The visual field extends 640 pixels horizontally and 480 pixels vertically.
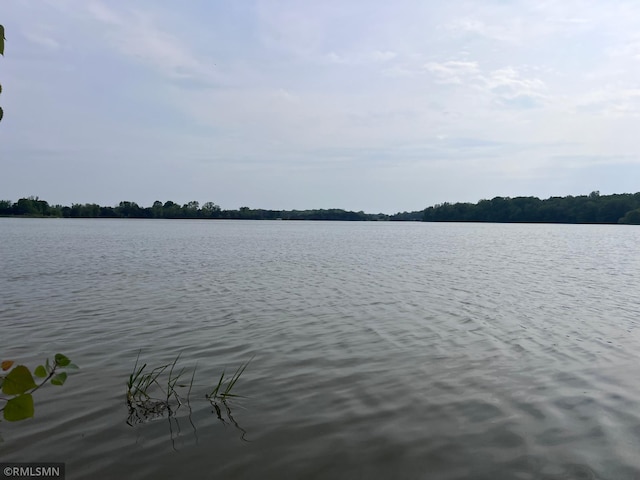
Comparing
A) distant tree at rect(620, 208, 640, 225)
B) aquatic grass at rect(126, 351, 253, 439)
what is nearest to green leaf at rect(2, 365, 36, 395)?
aquatic grass at rect(126, 351, 253, 439)

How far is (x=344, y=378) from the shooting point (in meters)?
8.49

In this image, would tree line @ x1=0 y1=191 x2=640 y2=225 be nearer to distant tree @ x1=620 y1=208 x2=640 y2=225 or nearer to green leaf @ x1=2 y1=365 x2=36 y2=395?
distant tree @ x1=620 y1=208 x2=640 y2=225

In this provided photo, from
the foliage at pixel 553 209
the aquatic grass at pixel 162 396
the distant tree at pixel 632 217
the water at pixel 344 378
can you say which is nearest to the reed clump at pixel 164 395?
the aquatic grass at pixel 162 396

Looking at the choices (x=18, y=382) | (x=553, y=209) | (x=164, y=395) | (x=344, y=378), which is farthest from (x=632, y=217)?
(x=18, y=382)

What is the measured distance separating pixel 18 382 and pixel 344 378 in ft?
21.3

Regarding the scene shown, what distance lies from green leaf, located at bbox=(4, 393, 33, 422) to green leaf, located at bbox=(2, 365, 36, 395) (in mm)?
42

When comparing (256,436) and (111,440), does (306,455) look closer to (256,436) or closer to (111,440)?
(256,436)

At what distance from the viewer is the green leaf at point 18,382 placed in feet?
8.27

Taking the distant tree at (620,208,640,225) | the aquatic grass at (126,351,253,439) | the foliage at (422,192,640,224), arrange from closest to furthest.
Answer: the aquatic grass at (126,351,253,439), the distant tree at (620,208,640,225), the foliage at (422,192,640,224)

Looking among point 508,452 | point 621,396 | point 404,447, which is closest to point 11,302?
point 404,447

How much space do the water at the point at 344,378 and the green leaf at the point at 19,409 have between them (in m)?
3.23

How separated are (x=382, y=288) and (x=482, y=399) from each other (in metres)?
11.9

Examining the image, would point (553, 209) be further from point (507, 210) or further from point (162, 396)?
point (162, 396)

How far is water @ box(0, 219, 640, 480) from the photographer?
5.68 m
